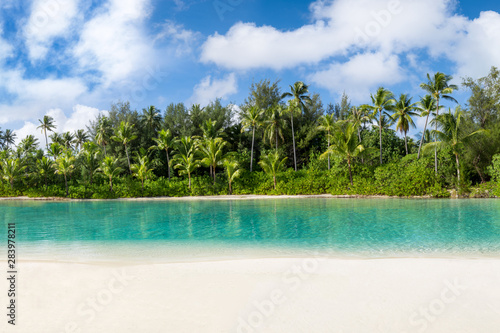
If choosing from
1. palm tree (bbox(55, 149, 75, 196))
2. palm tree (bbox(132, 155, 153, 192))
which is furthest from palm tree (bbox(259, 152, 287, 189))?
palm tree (bbox(55, 149, 75, 196))

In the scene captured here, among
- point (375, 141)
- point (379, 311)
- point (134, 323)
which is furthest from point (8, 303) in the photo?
point (375, 141)

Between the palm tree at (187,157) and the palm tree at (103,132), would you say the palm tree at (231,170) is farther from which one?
the palm tree at (103,132)

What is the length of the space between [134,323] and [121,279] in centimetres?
201

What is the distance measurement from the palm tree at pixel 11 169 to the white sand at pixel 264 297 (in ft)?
137

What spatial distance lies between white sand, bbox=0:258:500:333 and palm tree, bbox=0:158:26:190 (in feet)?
137

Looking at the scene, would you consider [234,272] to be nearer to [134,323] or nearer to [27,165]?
[134,323]

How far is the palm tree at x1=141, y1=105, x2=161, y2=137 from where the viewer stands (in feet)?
146

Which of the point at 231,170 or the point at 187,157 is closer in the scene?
the point at 231,170

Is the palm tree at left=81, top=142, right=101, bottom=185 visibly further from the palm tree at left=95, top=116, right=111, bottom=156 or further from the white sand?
the white sand

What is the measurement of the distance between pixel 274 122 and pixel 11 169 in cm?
3363

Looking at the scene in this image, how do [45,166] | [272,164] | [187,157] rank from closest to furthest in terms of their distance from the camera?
[272,164], [187,157], [45,166]

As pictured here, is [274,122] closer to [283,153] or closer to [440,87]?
[283,153]

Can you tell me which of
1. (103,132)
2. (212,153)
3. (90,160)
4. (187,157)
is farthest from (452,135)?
(103,132)

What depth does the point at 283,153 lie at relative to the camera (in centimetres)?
4141
